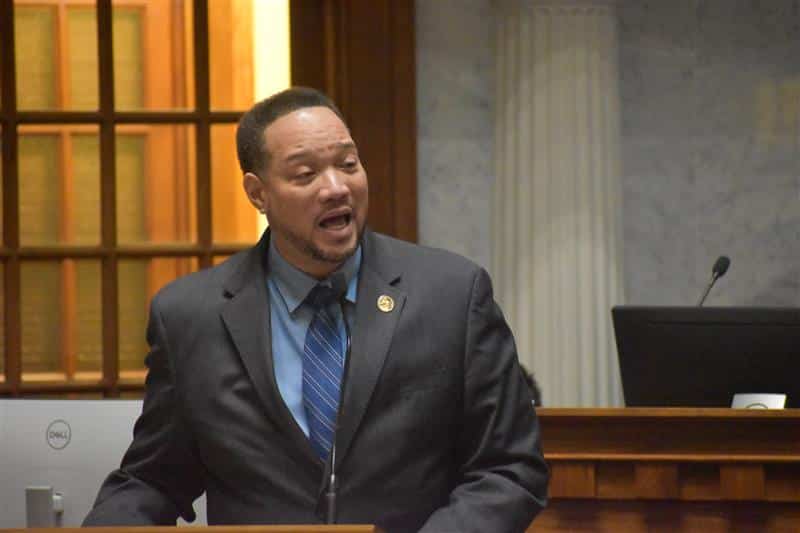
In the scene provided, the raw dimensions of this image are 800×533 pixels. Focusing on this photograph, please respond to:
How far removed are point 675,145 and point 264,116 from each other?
135 inches

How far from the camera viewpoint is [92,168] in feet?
19.5

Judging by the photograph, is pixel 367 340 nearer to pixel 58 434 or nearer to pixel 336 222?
pixel 336 222

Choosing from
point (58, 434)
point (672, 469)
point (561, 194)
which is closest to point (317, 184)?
point (58, 434)

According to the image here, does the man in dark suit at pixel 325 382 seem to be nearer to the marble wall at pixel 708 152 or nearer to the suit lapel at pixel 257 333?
the suit lapel at pixel 257 333

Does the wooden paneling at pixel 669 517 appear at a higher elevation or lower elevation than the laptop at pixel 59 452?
lower

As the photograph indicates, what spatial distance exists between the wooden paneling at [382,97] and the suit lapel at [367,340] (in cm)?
312

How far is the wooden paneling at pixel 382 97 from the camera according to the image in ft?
19.0

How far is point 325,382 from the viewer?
2572mm

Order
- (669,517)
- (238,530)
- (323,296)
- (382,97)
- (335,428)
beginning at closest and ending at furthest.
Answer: (238,530) < (335,428) < (323,296) < (669,517) < (382,97)

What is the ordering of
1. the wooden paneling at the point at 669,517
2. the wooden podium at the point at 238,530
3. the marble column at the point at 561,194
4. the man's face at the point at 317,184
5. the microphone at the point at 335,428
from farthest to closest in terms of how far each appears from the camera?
the marble column at the point at 561,194 → the wooden paneling at the point at 669,517 → the man's face at the point at 317,184 → the microphone at the point at 335,428 → the wooden podium at the point at 238,530

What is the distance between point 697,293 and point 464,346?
11.0ft

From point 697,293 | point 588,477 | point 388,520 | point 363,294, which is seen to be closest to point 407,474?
point 388,520

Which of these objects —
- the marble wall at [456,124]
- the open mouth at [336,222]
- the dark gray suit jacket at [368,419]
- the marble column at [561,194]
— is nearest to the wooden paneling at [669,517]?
the dark gray suit jacket at [368,419]

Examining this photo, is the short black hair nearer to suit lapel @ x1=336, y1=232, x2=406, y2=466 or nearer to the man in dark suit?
the man in dark suit
